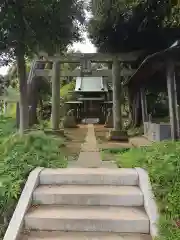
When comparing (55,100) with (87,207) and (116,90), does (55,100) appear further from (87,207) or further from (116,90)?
(87,207)

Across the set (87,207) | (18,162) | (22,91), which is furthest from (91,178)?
(22,91)

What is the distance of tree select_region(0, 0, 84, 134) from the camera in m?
6.50

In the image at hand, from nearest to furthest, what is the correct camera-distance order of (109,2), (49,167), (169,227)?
(169,227) < (49,167) < (109,2)

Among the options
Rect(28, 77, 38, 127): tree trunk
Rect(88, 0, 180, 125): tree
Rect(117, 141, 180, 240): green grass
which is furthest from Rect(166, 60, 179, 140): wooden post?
Rect(28, 77, 38, 127): tree trunk

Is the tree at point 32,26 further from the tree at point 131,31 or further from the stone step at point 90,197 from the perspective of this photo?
the tree at point 131,31

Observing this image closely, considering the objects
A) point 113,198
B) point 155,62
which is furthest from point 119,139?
point 113,198

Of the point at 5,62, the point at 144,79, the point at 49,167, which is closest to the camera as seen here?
the point at 49,167

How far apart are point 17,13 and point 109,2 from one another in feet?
13.2

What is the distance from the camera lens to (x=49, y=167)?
16.1 feet

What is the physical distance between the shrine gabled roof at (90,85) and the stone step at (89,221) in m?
23.2

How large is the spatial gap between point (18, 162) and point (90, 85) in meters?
23.7

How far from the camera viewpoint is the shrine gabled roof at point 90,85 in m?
26.9

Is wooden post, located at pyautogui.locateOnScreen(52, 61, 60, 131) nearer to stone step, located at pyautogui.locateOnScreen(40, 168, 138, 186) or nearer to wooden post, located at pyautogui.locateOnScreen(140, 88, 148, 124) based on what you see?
wooden post, located at pyautogui.locateOnScreen(140, 88, 148, 124)

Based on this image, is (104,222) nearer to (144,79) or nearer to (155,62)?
(155,62)
